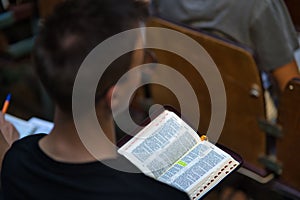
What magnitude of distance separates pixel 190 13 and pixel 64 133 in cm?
89

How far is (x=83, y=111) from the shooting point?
0.97 metres

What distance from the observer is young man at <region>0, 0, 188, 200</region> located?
94 centimetres

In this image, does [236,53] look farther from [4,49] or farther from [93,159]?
[4,49]

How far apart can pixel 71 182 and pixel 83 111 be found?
12 cm

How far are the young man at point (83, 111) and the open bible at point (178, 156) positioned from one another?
14 centimetres

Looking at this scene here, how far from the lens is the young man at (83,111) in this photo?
36.9 inches

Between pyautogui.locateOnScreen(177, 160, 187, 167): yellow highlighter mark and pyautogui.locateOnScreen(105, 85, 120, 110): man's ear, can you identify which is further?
pyautogui.locateOnScreen(177, 160, 187, 167): yellow highlighter mark

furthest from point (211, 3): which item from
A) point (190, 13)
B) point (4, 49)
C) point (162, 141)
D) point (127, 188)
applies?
point (4, 49)

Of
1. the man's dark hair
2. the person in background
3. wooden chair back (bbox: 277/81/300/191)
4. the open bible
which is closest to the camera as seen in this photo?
the man's dark hair

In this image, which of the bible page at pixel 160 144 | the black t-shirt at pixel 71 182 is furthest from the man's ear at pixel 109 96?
the bible page at pixel 160 144

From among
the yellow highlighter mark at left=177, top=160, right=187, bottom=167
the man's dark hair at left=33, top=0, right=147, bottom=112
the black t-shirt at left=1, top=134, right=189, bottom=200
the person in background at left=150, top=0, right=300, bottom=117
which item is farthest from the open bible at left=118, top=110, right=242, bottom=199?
the person in background at left=150, top=0, right=300, bottom=117

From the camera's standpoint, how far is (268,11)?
1698 mm

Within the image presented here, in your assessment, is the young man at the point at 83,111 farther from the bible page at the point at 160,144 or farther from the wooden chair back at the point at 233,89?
the wooden chair back at the point at 233,89

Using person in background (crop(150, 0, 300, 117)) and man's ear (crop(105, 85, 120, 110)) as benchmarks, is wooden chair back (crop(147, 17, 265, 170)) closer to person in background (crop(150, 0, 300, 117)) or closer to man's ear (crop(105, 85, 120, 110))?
person in background (crop(150, 0, 300, 117))
